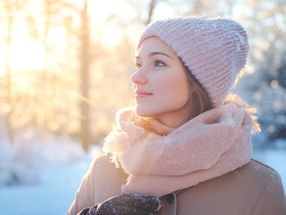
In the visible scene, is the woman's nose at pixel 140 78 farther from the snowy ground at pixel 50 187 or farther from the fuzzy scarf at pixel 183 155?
the snowy ground at pixel 50 187

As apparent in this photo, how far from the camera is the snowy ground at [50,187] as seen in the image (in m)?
4.71

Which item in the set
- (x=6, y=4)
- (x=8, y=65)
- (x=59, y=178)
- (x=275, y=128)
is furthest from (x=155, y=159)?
(x=275, y=128)

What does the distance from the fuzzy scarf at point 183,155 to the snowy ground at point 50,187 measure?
317cm

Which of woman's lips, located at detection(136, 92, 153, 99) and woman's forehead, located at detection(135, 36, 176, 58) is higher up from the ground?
woman's forehead, located at detection(135, 36, 176, 58)

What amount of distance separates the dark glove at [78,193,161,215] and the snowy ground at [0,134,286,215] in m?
3.29

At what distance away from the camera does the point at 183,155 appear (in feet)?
5.64

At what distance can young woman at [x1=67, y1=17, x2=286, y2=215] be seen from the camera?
66.0 inches

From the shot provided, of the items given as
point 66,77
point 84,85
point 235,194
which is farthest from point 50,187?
point 66,77

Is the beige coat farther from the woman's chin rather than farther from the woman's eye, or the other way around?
the woman's eye

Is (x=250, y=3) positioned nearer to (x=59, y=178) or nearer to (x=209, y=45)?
(x=59, y=178)

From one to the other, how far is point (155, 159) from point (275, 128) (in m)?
11.5

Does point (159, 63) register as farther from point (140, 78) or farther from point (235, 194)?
point (235, 194)

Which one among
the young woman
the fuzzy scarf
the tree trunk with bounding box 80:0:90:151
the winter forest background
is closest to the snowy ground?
the winter forest background

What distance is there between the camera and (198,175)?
1.70m
